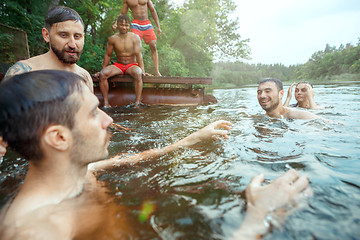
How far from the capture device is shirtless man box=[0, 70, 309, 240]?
973 mm

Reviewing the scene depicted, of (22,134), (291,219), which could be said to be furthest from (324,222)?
(22,134)

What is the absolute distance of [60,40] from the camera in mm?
2754

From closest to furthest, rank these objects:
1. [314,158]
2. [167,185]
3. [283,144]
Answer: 1. [167,185]
2. [314,158]
3. [283,144]

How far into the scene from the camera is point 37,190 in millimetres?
1083

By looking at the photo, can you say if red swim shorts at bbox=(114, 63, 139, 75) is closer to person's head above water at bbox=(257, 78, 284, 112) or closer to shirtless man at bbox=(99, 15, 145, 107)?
shirtless man at bbox=(99, 15, 145, 107)

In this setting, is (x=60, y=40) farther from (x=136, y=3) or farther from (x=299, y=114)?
(x=136, y=3)

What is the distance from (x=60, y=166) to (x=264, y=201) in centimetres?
118

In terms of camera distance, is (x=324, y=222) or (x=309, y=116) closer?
(x=324, y=222)

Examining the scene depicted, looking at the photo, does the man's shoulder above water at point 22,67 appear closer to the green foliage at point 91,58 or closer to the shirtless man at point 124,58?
the shirtless man at point 124,58

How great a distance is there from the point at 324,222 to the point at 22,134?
65.1 inches

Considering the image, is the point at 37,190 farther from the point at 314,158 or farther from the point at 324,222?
the point at 314,158

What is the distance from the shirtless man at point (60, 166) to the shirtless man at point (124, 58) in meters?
4.53

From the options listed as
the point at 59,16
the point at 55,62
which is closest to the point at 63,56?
the point at 55,62

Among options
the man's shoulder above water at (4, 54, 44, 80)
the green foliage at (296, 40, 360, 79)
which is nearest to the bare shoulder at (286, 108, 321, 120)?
the man's shoulder above water at (4, 54, 44, 80)
